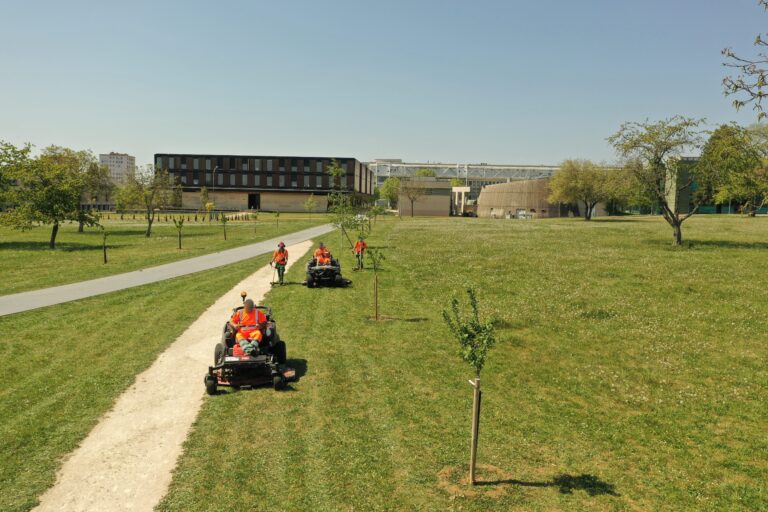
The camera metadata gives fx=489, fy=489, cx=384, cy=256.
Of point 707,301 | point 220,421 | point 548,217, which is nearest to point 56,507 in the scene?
point 220,421

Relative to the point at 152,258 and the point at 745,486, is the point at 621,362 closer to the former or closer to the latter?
the point at 745,486

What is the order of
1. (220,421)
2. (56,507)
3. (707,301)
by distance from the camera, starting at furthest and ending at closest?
(707,301)
(220,421)
(56,507)

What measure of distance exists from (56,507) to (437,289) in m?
17.3

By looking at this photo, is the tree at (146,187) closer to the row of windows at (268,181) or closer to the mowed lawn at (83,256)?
the mowed lawn at (83,256)

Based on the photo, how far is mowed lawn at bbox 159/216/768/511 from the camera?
755 centimetres

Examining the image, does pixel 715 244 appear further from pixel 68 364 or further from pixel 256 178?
pixel 256 178

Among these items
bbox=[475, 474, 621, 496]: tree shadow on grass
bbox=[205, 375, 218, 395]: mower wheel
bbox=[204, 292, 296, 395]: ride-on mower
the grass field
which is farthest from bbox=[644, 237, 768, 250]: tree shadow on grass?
bbox=[205, 375, 218, 395]: mower wheel

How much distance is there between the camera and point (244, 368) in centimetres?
1124

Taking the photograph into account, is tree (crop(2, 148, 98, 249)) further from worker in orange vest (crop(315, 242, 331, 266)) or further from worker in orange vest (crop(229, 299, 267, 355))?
worker in orange vest (crop(229, 299, 267, 355))

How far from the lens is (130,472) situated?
25.8ft

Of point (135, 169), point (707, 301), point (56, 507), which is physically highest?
point (135, 169)

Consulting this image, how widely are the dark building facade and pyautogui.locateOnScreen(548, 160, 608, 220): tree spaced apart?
51692 mm

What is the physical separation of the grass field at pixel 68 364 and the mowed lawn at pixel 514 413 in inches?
92.0

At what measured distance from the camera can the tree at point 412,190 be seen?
386 ft
